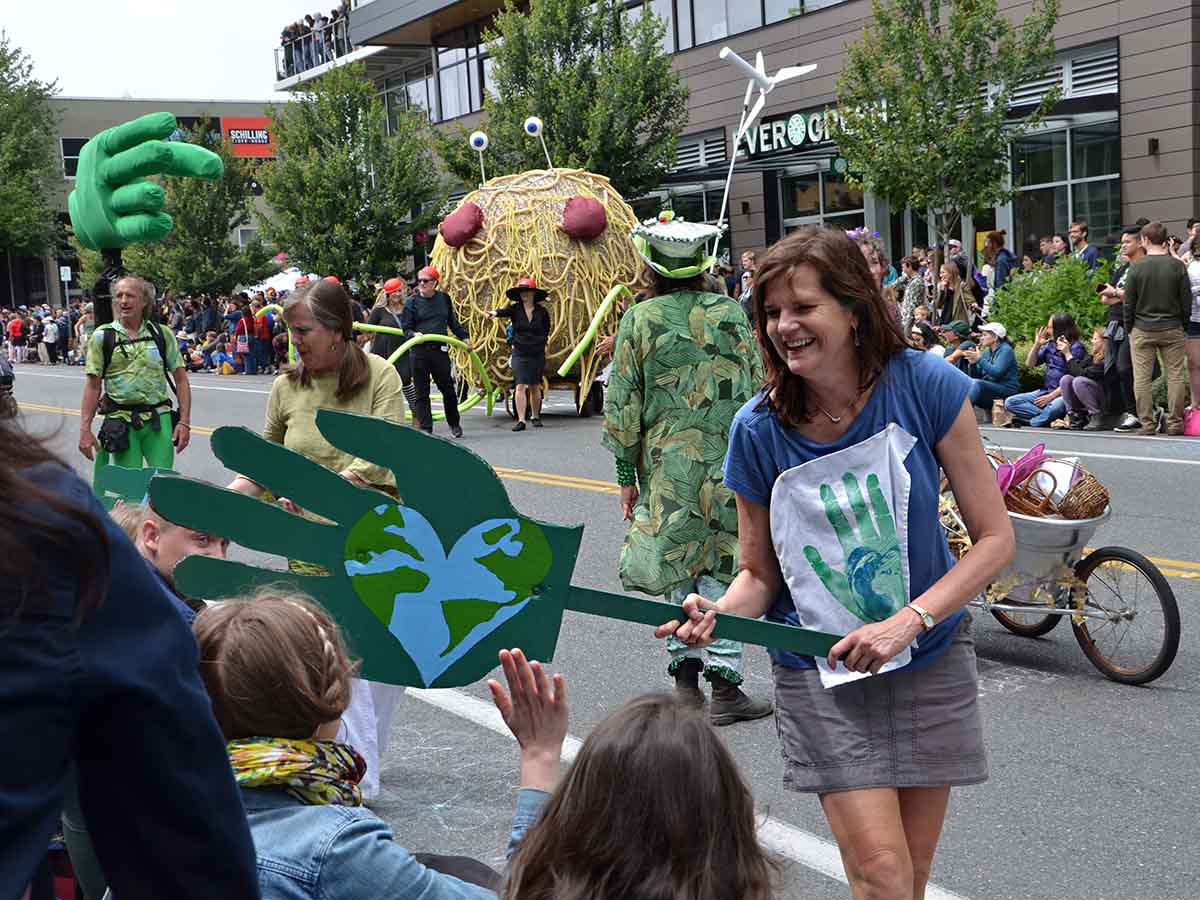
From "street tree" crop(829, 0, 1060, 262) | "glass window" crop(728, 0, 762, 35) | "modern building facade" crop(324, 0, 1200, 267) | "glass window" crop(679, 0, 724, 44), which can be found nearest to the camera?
"street tree" crop(829, 0, 1060, 262)

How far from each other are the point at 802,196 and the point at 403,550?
28.4m

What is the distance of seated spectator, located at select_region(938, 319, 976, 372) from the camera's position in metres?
15.2

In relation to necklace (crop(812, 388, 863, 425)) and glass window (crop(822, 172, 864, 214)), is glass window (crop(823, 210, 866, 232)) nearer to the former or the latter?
glass window (crop(822, 172, 864, 214))

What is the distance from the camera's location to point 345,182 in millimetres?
33938

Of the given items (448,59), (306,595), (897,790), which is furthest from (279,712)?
(448,59)

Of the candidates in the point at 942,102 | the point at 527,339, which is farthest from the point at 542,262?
the point at 942,102

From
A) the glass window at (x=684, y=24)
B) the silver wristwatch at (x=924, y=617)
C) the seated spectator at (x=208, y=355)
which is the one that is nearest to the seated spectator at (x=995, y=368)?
the silver wristwatch at (x=924, y=617)

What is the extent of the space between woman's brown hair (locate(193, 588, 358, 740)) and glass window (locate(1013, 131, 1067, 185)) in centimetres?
2318

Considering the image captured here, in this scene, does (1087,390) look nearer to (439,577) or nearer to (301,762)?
(439,577)

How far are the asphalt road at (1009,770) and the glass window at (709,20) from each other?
980 inches

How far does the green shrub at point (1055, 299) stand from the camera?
15719mm

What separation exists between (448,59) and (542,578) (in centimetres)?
4173

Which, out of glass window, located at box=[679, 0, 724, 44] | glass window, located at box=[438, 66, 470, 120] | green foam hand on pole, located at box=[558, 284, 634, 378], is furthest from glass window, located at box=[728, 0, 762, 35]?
green foam hand on pole, located at box=[558, 284, 634, 378]

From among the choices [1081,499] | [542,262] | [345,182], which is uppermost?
[345,182]
